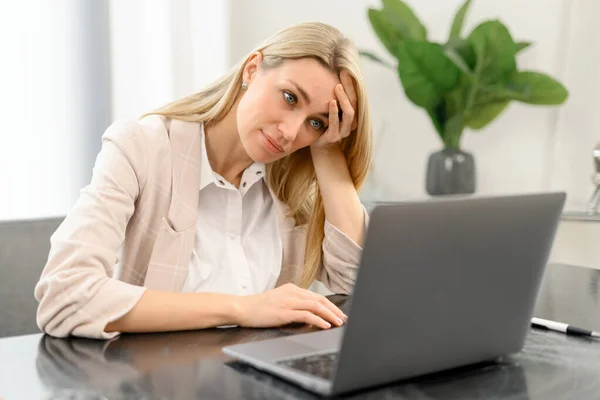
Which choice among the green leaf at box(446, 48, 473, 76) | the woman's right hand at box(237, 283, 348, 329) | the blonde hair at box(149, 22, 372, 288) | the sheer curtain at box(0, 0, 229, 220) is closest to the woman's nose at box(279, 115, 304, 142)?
the blonde hair at box(149, 22, 372, 288)

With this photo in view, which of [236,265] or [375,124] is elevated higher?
[375,124]

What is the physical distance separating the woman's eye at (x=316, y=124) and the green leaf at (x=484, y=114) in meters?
1.23

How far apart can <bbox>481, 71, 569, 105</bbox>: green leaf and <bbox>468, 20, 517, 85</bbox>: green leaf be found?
49mm

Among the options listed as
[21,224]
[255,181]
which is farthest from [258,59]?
[21,224]

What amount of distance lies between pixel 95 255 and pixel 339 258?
62 cm

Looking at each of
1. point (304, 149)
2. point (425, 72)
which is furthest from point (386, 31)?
point (304, 149)

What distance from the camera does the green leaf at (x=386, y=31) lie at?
272cm

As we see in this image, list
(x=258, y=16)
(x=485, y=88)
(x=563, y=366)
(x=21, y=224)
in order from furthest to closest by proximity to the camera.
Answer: (x=258, y=16), (x=485, y=88), (x=21, y=224), (x=563, y=366)

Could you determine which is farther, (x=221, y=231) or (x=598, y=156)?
(x=598, y=156)

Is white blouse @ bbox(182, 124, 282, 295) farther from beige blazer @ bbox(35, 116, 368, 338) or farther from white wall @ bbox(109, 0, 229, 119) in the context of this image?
white wall @ bbox(109, 0, 229, 119)

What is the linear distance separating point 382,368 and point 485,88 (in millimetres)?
1940

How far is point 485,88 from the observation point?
262cm

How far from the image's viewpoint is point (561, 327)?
1.19 m

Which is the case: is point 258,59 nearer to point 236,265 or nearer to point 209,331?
point 236,265
